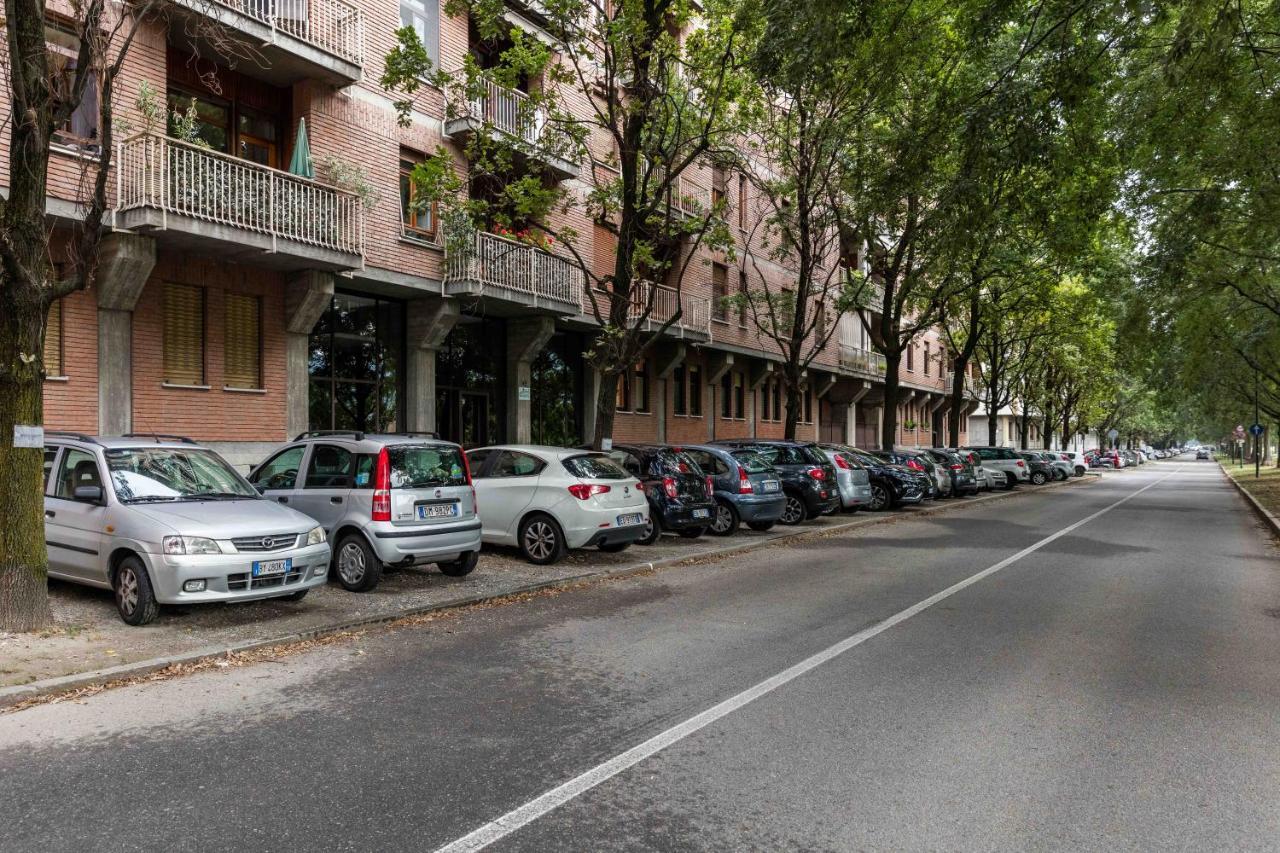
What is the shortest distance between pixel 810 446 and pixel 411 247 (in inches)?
370

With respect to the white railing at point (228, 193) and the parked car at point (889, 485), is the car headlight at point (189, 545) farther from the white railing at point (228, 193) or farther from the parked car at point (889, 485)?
the parked car at point (889, 485)

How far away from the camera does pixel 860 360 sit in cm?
4000

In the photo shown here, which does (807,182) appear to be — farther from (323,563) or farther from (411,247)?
(323,563)

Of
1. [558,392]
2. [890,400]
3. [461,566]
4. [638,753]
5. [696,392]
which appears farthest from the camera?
[696,392]

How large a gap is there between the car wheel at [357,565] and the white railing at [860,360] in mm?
30848

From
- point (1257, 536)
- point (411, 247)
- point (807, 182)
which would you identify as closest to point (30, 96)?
point (411, 247)

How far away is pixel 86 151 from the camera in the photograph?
1234cm

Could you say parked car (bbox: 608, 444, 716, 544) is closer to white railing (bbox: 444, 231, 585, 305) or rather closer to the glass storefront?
white railing (bbox: 444, 231, 585, 305)

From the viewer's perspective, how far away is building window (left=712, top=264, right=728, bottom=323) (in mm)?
28673

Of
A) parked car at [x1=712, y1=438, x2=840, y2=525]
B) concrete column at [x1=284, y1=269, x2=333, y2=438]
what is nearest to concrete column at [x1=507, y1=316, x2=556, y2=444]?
parked car at [x1=712, y1=438, x2=840, y2=525]

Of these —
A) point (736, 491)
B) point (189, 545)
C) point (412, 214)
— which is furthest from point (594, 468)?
point (412, 214)

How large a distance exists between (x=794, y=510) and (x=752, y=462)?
2035 mm

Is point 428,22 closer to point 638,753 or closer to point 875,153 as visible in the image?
point 875,153

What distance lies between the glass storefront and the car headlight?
14.5m
